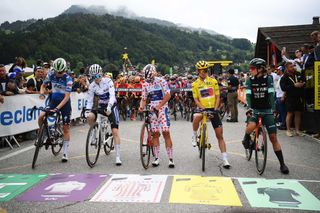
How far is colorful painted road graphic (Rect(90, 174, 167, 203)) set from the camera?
4.81 metres

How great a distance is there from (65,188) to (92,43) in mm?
122411

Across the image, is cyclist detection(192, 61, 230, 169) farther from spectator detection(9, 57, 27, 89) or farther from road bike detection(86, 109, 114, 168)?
spectator detection(9, 57, 27, 89)

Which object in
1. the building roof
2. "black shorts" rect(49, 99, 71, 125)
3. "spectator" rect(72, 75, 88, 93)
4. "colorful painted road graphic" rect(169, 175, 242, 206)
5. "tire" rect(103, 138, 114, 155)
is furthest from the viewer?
the building roof

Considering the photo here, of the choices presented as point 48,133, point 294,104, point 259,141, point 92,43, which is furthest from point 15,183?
point 92,43

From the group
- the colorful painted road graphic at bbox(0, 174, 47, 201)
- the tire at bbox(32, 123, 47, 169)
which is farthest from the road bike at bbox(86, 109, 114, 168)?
the colorful painted road graphic at bbox(0, 174, 47, 201)

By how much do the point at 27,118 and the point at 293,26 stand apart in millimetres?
21123

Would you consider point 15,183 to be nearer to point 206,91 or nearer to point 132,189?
point 132,189

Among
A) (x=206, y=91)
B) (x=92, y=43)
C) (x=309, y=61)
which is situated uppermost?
(x=92, y=43)

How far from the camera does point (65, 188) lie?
17.5ft

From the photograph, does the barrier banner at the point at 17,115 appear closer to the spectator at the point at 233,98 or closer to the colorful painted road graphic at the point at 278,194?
the colorful painted road graphic at the point at 278,194

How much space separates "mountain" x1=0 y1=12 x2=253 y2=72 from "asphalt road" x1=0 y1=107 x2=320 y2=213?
87.0 m

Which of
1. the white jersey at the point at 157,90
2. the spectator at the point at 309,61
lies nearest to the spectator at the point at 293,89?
the spectator at the point at 309,61

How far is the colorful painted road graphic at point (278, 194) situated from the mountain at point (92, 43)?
91.2 meters

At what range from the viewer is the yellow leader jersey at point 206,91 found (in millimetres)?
7027
